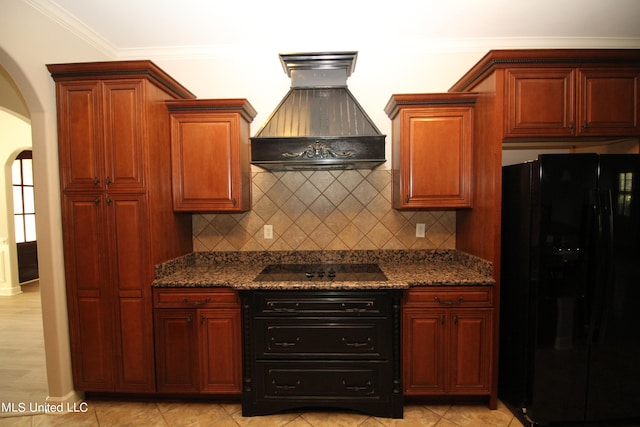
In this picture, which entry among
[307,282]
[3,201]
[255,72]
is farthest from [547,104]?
[3,201]

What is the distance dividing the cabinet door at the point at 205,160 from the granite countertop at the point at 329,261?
21.0 inches

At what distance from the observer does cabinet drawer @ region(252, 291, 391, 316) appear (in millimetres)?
2006

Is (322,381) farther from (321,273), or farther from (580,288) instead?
(580,288)

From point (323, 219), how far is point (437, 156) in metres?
1.09

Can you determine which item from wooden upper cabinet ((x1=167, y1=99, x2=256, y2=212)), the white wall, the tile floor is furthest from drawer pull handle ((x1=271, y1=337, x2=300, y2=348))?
the white wall

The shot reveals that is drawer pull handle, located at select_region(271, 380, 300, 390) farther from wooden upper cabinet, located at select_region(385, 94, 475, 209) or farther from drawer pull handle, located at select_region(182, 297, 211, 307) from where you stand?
wooden upper cabinet, located at select_region(385, 94, 475, 209)

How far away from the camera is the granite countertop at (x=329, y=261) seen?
2016mm

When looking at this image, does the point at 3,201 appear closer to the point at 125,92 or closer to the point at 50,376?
the point at 50,376

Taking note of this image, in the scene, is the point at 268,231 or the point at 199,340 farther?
the point at 268,231

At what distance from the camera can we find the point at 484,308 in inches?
79.9

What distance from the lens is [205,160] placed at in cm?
232

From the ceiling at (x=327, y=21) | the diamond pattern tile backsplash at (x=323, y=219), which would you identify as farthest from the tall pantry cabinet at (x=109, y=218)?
the diamond pattern tile backsplash at (x=323, y=219)

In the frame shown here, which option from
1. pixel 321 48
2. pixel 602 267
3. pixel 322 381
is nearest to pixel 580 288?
pixel 602 267

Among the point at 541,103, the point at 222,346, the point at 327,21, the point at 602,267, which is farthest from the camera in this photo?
the point at 327,21
